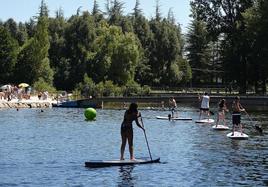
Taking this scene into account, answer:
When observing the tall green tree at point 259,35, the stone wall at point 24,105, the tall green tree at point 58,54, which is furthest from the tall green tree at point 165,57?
the stone wall at point 24,105

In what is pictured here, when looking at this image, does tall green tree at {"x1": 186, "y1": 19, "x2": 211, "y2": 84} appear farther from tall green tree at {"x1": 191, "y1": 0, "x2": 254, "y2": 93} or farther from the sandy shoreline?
the sandy shoreline

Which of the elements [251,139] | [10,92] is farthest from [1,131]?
[10,92]

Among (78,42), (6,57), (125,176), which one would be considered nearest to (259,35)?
(78,42)

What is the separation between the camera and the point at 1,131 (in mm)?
39875

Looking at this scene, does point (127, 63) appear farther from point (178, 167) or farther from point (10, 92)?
point (178, 167)

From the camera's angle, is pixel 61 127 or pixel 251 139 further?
pixel 61 127

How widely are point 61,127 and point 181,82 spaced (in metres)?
89.9

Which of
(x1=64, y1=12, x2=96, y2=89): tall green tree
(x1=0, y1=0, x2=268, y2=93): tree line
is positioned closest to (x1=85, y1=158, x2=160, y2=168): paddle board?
(x1=0, y1=0, x2=268, y2=93): tree line

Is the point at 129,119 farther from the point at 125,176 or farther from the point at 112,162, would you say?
the point at 125,176

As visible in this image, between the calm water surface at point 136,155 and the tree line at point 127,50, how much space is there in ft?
187

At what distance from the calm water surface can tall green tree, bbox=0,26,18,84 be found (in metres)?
71.3

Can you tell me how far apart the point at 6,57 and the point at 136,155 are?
88.2m

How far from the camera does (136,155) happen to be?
27.3 m

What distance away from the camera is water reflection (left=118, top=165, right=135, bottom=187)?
20281 millimetres
